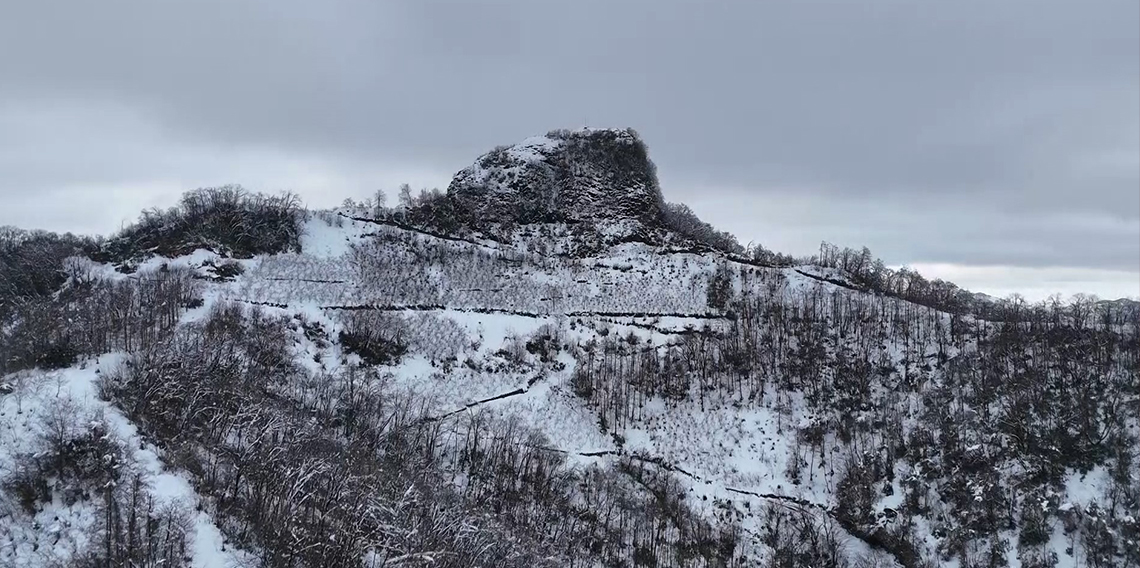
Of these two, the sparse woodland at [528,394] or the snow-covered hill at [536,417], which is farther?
the sparse woodland at [528,394]

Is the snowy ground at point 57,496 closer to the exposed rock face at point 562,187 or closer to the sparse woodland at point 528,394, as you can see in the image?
the sparse woodland at point 528,394

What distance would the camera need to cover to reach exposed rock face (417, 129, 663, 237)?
65.9 m

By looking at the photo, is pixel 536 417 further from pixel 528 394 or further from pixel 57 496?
pixel 57 496

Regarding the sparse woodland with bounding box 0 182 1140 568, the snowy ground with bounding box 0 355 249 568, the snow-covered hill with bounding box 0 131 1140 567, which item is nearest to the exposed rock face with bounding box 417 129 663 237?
the snow-covered hill with bounding box 0 131 1140 567

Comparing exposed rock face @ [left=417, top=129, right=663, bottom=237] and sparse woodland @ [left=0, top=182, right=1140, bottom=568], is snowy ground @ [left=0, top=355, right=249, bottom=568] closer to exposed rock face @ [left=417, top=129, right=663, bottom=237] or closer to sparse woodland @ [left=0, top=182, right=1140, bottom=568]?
sparse woodland @ [left=0, top=182, right=1140, bottom=568]

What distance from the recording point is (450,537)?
24.2m

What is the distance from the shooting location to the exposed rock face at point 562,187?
6588cm

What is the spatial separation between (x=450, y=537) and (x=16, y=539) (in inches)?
532

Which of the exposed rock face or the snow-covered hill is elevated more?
the exposed rock face

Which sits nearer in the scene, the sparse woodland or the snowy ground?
the snowy ground

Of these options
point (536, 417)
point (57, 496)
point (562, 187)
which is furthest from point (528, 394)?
→ point (562, 187)

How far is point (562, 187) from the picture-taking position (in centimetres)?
7044

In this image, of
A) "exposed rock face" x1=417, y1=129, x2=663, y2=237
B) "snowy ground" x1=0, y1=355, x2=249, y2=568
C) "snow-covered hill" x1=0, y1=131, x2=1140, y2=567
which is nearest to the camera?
"snowy ground" x1=0, y1=355, x2=249, y2=568

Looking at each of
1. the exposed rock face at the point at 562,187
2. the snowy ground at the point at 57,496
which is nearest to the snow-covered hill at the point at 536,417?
the snowy ground at the point at 57,496
